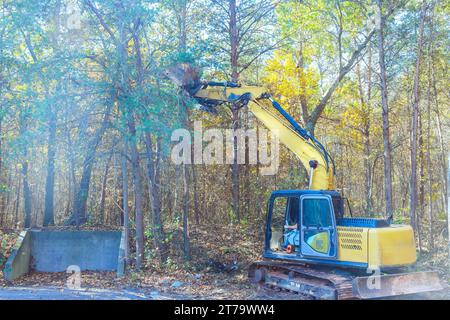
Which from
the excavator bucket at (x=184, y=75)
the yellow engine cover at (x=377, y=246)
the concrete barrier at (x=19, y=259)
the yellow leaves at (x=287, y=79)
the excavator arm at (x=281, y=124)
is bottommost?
the concrete barrier at (x=19, y=259)

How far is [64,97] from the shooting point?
1062 cm

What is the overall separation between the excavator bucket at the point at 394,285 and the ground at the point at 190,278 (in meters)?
0.92

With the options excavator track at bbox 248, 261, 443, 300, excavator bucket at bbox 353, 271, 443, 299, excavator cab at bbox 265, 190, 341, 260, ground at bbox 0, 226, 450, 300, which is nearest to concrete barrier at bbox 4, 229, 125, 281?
ground at bbox 0, 226, 450, 300

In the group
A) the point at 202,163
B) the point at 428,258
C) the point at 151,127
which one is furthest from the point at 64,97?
the point at 428,258

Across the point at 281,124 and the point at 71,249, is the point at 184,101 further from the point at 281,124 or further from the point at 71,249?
the point at 71,249

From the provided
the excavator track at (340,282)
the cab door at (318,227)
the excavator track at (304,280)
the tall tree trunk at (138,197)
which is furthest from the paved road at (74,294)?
the cab door at (318,227)

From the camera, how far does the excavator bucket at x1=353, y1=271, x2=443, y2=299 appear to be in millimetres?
8086

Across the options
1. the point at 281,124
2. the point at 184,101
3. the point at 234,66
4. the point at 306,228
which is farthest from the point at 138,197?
the point at 234,66

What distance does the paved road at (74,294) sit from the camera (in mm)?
9711

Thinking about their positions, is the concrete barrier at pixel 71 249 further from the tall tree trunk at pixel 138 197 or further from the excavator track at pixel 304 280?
the excavator track at pixel 304 280

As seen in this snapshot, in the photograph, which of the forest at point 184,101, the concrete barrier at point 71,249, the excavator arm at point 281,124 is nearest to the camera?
the excavator arm at point 281,124

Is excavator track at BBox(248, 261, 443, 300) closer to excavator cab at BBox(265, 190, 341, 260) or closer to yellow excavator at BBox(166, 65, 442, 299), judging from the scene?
yellow excavator at BBox(166, 65, 442, 299)

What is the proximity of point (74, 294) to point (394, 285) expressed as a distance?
22.0 ft
